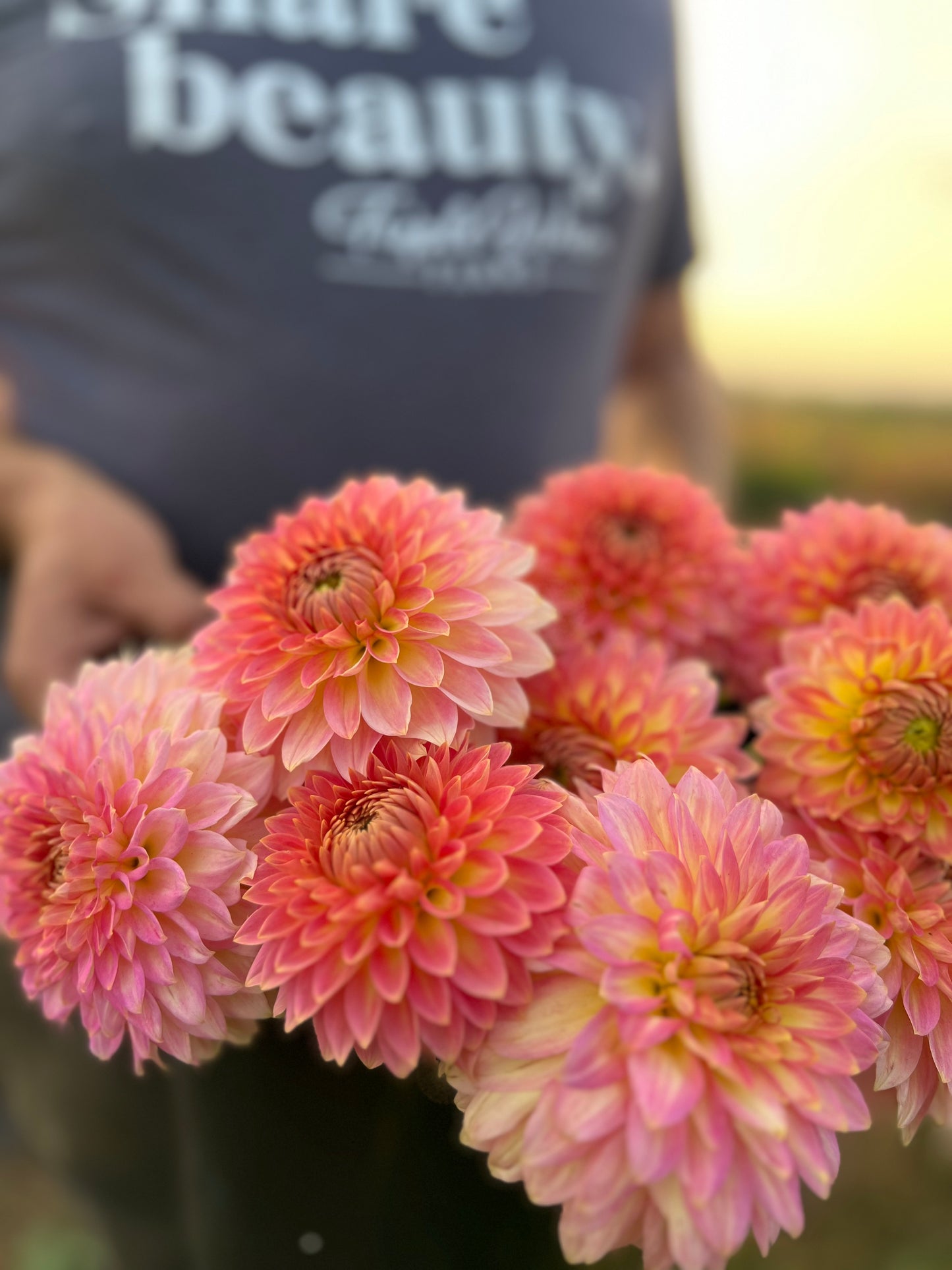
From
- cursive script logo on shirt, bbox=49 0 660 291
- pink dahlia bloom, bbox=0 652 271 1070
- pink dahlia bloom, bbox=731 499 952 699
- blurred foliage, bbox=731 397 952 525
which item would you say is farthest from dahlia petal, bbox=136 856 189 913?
blurred foliage, bbox=731 397 952 525

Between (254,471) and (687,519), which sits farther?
(254,471)

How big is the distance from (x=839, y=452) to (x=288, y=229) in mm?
2808

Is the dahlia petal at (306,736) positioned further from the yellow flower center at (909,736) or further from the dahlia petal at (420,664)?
the yellow flower center at (909,736)

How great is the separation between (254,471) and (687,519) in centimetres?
43

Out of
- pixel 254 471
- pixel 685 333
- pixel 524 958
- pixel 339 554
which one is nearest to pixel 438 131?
pixel 254 471

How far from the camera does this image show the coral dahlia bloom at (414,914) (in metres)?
0.21

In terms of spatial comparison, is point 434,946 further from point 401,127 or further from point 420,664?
point 401,127

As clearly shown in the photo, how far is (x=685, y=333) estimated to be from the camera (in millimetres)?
1091

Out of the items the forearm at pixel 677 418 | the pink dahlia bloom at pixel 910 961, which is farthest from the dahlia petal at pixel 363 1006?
the forearm at pixel 677 418

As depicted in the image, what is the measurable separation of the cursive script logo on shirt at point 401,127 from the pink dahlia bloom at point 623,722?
0.52 m

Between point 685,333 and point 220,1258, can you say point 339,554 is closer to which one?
point 220,1258

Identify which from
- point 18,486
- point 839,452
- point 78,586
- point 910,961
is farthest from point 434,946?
point 839,452

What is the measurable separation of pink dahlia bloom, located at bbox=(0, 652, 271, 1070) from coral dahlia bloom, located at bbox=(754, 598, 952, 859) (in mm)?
155

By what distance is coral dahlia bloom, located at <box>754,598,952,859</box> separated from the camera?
0.87ft
